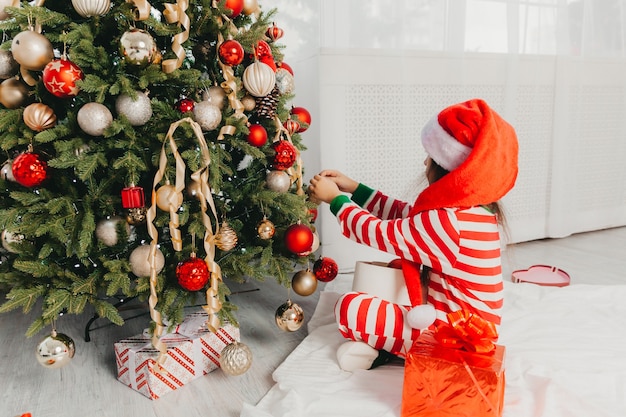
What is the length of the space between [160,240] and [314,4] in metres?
1.16

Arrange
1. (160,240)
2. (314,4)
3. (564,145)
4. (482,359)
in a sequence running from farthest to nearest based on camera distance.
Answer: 1. (564,145)
2. (314,4)
3. (160,240)
4. (482,359)

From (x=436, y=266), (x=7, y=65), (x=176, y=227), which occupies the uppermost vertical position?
(x=7, y=65)

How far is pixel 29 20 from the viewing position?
3.19 ft

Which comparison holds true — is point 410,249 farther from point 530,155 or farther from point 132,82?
point 530,155

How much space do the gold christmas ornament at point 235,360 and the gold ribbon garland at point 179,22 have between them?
2.01 ft

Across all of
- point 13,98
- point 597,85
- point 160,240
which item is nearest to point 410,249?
point 160,240

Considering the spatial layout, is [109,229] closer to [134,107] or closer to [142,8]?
[134,107]

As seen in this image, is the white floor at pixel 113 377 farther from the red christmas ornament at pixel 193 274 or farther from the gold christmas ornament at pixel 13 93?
the gold christmas ornament at pixel 13 93

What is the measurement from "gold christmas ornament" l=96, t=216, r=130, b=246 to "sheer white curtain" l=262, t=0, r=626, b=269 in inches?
37.5

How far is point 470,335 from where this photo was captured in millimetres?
892

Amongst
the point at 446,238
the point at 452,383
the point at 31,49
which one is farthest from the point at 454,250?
the point at 31,49

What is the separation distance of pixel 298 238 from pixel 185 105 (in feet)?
1.28

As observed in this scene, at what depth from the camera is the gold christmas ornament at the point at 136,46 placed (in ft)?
3.18

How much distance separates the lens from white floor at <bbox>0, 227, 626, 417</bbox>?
1025 millimetres
